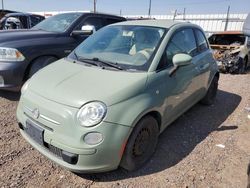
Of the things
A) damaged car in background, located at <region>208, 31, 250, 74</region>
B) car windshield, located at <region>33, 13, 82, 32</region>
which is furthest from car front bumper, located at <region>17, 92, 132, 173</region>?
damaged car in background, located at <region>208, 31, 250, 74</region>

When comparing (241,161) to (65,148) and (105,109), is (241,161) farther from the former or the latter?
(65,148)

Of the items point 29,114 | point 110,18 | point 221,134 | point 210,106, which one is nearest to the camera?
point 29,114

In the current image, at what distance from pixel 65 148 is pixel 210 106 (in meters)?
3.69

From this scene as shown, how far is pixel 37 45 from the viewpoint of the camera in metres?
4.75

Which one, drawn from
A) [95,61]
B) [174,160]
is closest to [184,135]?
[174,160]

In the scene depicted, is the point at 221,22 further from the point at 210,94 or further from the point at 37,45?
the point at 37,45

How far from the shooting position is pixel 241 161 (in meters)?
3.33

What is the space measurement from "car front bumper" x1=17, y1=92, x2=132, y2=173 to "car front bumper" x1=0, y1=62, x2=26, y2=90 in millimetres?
2103

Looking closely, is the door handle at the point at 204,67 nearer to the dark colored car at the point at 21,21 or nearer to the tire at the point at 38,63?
the tire at the point at 38,63

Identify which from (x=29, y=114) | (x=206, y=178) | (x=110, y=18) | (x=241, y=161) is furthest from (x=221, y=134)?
(x=110, y=18)

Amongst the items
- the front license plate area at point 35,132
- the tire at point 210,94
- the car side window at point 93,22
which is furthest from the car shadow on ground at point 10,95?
the tire at point 210,94

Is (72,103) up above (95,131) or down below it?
above

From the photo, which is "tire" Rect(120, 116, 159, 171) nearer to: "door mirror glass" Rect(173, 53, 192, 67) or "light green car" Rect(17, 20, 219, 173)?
"light green car" Rect(17, 20, 219, 173)

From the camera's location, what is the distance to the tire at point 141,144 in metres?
2.73
